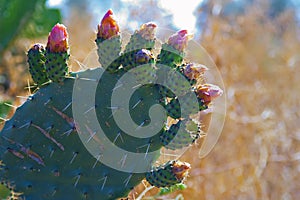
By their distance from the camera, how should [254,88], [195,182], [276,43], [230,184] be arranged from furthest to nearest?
[276,43] < [254,88] < [230,184] < [195,182]

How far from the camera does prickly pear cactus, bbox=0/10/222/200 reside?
54.4 inches

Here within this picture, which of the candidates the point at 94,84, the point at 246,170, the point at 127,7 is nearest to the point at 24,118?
the point at 94,84

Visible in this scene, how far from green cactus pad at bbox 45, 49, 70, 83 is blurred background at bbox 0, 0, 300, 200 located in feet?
4.71

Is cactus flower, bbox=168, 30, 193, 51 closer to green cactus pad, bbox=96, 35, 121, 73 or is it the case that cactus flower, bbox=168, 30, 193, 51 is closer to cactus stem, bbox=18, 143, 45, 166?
green cactus pad, bbox=96, 35, 121, 73

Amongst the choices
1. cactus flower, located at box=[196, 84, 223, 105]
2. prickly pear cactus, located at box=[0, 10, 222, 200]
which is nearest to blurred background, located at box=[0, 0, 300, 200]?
prickly pear cactus, located at box=[0, 10, 222, 200]

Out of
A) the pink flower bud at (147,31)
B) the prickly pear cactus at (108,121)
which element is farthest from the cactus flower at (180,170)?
the pink flower bud at (147,31)

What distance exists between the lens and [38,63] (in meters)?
1.46

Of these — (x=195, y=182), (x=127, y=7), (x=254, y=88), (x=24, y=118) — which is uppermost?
(x=254, y=88)

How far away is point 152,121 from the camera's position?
142 cm

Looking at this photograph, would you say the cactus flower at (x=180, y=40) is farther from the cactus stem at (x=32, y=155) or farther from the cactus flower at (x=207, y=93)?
the cactus stem at (x=32, y=155)

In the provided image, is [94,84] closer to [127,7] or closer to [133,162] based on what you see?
[133,162]

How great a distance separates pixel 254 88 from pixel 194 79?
3.35m

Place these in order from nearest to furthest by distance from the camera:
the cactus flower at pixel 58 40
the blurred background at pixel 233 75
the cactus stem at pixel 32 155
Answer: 1. the cactus flower at pixel 58 40
2. the cactus stem at pixel 32 155
3. the blurred background at pixel 233 75

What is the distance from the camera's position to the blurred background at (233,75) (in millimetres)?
3277
